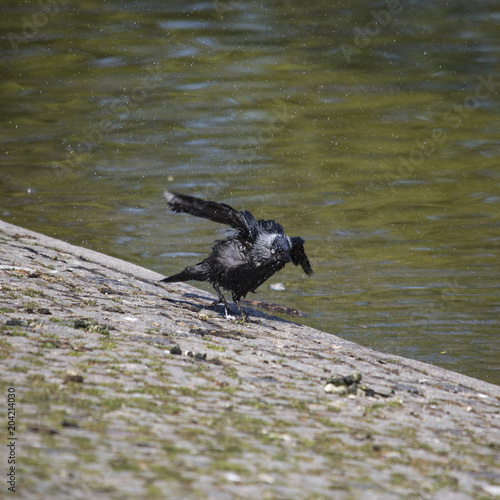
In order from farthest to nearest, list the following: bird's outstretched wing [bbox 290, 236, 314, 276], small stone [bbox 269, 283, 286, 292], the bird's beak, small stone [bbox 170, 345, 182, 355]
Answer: small stone [bbox 269, 283, 286, 292] → bird's outstretched wing [bbox 290, 236, 314, 276] → the bird's beak → small stone [bbox 170, 345, 182, 355]

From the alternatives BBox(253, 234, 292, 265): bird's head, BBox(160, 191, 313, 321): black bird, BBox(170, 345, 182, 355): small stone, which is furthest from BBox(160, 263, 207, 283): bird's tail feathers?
BBox(170, 345, 182, 355): small stone

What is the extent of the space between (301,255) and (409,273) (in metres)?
4.56

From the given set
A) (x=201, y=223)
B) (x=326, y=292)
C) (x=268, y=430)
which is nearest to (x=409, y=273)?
(x=326, y=292)

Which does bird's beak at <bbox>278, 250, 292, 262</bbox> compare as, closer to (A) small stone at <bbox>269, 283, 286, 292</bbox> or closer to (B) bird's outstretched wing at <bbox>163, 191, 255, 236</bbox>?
(B) bird's outstretched wing at <bbox>163, 191, 255, 236</bbox>

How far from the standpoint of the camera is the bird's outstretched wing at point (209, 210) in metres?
6.55

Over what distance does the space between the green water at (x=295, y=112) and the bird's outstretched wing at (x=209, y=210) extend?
4647 mm

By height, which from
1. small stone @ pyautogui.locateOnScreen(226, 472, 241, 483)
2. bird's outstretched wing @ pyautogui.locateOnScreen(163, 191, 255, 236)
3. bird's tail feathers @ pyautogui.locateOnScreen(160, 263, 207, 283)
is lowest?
bird's tail feathers @ pyautogui.locateOnScreen(160, 263, 207, 283)

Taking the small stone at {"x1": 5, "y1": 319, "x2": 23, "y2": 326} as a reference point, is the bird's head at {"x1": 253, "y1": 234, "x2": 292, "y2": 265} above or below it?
above

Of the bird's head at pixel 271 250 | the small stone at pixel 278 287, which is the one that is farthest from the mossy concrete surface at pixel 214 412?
the small stone at pixel 278 287

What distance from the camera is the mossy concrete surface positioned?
305 centimetres

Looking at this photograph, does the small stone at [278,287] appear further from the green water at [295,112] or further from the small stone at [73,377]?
the small stone at [73,377]

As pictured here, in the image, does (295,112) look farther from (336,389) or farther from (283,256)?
(336,389)

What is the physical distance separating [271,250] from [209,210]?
2.14ft

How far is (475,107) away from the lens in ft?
38.6
